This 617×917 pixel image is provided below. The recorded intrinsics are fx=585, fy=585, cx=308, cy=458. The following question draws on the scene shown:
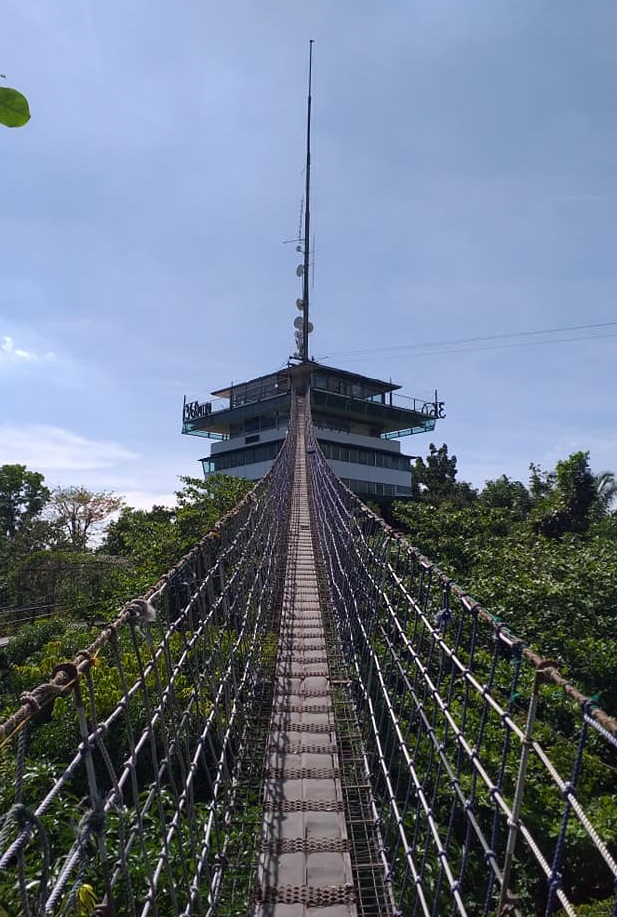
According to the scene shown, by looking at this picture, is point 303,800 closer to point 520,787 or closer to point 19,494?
point 520,787

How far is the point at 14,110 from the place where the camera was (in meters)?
0.54

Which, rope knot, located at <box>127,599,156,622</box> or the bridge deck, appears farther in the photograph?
the bridge deck

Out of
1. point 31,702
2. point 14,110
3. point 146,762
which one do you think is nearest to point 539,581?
point 146,762

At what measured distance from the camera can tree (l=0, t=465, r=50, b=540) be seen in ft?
81.8

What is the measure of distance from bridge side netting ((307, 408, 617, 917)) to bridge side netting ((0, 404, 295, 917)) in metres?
0.61

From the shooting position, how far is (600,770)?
3.80 meters

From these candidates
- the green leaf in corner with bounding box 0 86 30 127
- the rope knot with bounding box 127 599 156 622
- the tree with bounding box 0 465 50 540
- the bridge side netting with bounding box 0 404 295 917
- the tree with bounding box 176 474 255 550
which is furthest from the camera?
the tree with bounding box 0 465 50 540

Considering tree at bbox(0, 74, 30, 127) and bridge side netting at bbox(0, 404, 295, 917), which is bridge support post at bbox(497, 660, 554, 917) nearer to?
bridge side netting at bbox(0, 404, 295, 917)

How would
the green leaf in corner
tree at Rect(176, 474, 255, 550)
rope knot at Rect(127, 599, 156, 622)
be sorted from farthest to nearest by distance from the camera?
tree at Rect(176, 474, 255, 550) < rope knot at Rect(127, 599, 156, 622) < the green leaf in corner

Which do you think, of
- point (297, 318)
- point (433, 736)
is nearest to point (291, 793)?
point (433, 736)

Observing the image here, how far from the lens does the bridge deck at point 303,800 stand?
1788 millimetres

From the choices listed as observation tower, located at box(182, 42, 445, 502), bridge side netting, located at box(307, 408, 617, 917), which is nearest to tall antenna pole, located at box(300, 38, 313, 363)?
observation tower, located at box(182, 42, 445, 502)

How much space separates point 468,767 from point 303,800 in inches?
71.8

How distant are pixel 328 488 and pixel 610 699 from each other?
163 inches
